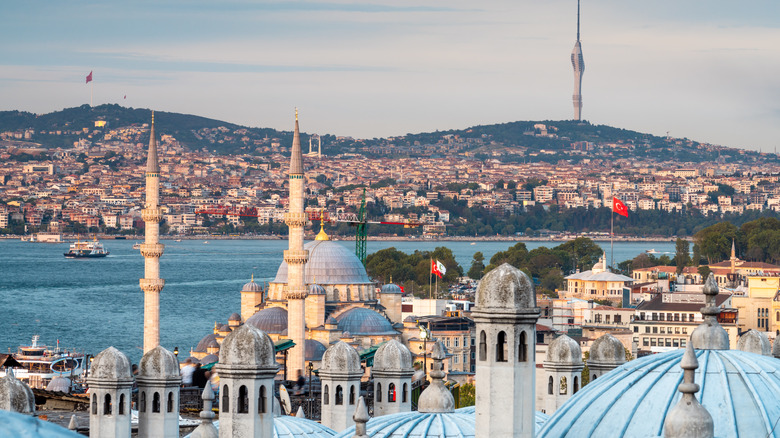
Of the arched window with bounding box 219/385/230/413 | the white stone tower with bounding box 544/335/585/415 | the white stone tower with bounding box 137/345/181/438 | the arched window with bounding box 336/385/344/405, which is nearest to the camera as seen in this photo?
the arched window with bounding box 219/385/230/413

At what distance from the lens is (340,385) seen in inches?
608

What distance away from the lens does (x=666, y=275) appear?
3514 inches

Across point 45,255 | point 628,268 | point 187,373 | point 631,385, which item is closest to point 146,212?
point 187,373

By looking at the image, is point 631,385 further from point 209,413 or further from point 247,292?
point 247,292

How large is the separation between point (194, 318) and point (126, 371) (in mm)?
69249

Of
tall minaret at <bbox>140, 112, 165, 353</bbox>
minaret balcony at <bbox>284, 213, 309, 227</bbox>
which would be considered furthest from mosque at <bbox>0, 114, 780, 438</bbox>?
minaret balcony at <bbox>284, 213, 309, 227</bbox>

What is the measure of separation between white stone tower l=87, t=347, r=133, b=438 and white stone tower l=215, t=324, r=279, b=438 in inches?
58.9

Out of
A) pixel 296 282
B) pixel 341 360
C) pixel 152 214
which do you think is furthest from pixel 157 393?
pixel 296 282

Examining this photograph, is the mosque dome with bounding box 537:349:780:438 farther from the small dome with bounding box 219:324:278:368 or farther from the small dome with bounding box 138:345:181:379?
the small dome with bounding box 138:345:181:379

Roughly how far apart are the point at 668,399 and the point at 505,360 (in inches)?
42.7

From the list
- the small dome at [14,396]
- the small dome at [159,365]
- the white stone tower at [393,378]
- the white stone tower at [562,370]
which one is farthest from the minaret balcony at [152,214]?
the small dome at [14,396]

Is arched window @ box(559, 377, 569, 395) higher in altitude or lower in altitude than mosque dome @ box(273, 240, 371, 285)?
lower

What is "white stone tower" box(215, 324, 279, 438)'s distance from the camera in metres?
11.4

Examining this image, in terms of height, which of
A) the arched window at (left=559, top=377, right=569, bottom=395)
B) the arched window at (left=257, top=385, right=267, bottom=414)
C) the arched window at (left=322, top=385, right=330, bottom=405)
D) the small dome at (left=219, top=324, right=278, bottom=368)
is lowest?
the arched window at (left=322, top=385, right=330, bottom=405)
